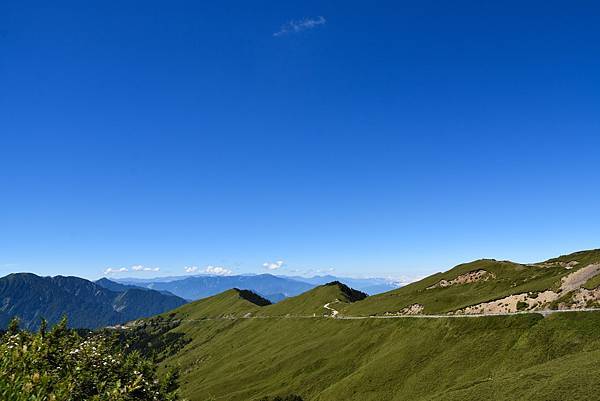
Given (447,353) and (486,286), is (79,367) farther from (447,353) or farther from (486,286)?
(486,286)

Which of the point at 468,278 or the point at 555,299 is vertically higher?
the point at 468,278

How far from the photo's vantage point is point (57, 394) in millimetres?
13109

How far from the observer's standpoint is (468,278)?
154 m

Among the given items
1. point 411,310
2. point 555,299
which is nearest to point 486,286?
point 411,310

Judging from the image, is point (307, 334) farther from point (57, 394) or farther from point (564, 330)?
point (57, 394)

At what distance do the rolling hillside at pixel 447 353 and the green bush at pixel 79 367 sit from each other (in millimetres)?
13371

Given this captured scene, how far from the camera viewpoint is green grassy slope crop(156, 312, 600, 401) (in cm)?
4541

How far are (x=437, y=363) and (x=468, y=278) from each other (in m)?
90.1

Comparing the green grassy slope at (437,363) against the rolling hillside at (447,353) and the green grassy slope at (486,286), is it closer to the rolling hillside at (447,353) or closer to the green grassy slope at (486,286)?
the rolling hillside at (447,353)

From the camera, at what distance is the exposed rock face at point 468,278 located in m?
146

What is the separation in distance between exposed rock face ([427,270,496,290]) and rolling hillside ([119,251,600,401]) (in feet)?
1.50

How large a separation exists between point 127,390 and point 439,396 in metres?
46.2

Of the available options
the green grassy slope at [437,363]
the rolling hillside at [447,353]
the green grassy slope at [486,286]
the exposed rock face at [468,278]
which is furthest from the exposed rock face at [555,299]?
the exposed rock face at [468,278]

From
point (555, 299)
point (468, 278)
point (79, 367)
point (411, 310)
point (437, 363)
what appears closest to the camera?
point (79, 367)
